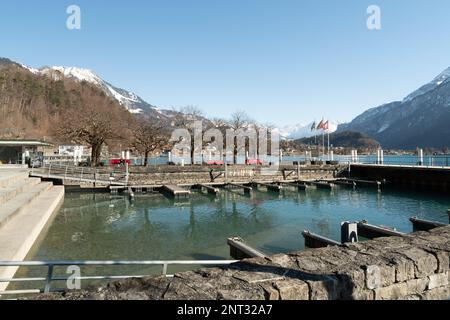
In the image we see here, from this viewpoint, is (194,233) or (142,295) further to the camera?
(194,233)

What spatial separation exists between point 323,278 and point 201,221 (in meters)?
16.8

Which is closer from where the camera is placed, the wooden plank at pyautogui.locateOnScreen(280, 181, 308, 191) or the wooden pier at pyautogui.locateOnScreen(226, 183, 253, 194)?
the wooden pier at pyautogui.locateOnScreen(226, 183, 253, 194)

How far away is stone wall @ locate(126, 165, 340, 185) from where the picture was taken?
1489 inches

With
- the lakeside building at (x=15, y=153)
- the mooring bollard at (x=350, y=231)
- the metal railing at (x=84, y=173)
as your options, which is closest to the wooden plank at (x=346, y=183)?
the metal railing at (x=84, y=173)

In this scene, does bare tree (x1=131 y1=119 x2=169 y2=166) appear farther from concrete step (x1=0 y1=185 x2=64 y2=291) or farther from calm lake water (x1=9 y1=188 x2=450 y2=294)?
concrete step (x1=0 y1=185 x2=64 y2=291)

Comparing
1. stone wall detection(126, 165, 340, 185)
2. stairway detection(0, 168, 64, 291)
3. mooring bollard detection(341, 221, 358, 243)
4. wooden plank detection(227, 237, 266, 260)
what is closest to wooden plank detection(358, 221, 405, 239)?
mooring bollard detection(341, 221, 358, 243)

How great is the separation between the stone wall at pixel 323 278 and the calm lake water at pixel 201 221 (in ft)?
22.7

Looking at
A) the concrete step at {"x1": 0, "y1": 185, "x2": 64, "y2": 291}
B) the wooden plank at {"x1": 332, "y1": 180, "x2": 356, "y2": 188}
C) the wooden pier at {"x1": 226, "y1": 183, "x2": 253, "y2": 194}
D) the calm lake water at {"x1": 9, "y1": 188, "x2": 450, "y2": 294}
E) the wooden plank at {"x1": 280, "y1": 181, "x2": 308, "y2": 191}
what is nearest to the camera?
the concrete step at {"x1": 0, "y1": 185, "x2": 64, "y2": 291}

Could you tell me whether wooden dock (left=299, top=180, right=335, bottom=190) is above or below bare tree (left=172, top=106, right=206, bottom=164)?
below

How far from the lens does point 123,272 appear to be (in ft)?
35.2

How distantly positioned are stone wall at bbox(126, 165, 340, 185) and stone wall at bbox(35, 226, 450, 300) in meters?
33.5
